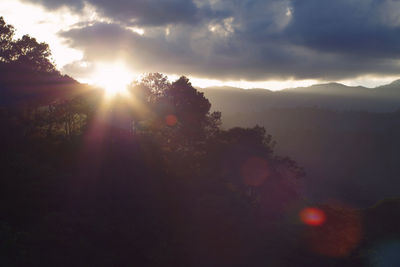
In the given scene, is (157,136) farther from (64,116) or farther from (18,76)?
(18,76)

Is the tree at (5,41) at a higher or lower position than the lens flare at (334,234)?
higher

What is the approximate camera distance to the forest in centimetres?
1769

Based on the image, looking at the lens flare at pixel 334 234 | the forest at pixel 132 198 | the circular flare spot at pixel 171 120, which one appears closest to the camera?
the forest at pixel 132 198

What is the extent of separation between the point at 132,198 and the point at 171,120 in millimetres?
21922

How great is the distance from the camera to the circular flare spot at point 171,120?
140 feet

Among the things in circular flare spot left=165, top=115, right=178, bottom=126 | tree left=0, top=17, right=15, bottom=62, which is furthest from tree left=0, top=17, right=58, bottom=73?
circular flare spot left=165, top=115, right=178, bottom=126

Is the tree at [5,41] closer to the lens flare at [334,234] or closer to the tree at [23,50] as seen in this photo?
the tree at [23,50]

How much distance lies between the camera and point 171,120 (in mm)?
43344

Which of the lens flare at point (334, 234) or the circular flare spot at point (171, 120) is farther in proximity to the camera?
the circular flare spot at point (171, 120)

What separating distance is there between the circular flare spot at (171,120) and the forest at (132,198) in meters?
0.12

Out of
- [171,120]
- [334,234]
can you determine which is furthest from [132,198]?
[171,120]

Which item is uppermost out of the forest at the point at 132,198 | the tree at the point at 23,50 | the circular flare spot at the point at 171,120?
the tree at the point at 23,50

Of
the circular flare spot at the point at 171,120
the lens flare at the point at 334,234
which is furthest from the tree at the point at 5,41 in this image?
the lens flare at the point at 334,234

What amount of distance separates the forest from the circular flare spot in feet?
0.40
